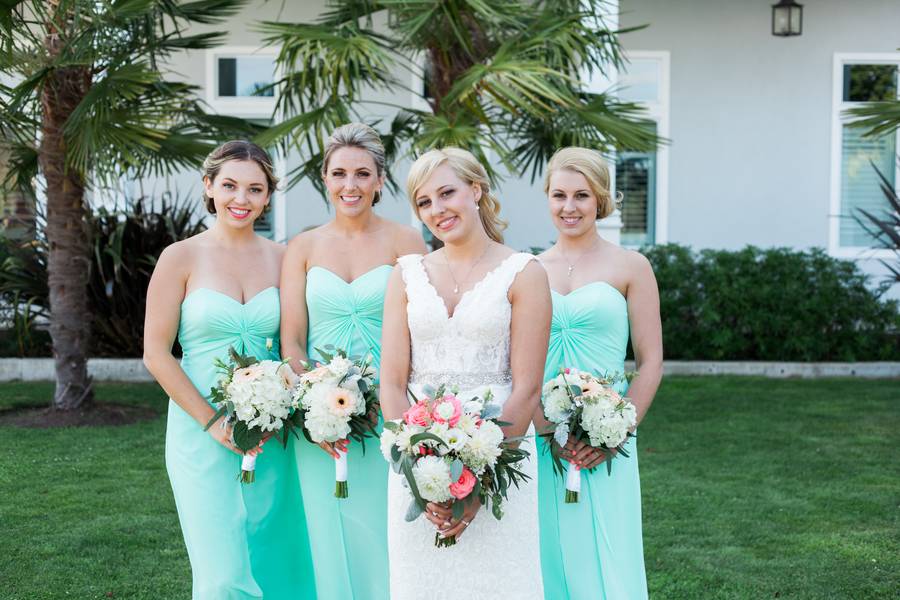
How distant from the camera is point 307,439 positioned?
4047 mm

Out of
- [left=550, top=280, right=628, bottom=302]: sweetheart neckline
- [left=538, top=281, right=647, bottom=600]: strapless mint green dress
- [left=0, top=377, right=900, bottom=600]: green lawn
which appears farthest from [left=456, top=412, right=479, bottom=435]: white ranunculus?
[left=0, top=377, right=900, bottom=600]: green lawn

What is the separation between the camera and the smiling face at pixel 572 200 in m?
3.95

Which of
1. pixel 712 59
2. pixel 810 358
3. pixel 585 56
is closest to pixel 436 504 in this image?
pixel 585 56

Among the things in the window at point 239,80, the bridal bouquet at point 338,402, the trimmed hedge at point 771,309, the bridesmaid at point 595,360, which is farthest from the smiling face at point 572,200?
the window at point 239,80

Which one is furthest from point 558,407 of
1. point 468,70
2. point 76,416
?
point 76,416

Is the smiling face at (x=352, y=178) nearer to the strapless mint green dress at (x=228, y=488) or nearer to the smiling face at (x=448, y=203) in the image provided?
the strapless mint green dress at (x=228, y=488)

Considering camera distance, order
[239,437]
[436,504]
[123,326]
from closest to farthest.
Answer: [436,504] → [239,437] → [123,326]

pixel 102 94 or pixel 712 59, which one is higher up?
pixel 712 59

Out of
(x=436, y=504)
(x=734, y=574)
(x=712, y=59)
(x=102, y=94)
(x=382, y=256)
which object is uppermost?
(x=712, y=59)

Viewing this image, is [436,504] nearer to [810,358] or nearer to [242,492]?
[242,492]

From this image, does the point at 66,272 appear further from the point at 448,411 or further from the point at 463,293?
the point at 448,411

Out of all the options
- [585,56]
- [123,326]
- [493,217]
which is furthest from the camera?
[123,326]

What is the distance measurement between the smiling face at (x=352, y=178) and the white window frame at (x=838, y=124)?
11252 mm

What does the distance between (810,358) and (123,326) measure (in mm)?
8078
